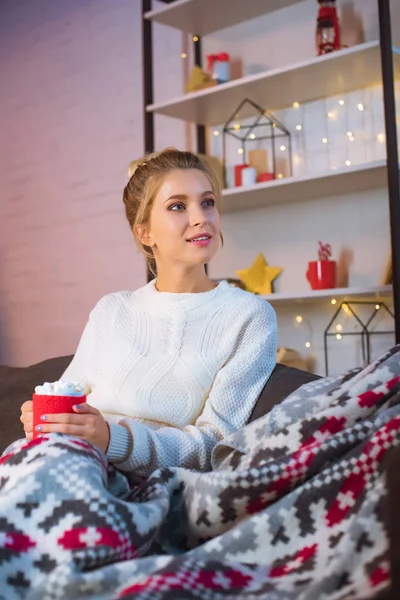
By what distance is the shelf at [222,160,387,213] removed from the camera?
2.75 metres

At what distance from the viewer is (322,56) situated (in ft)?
9.04

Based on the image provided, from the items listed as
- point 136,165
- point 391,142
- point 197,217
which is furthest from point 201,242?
point 391,142

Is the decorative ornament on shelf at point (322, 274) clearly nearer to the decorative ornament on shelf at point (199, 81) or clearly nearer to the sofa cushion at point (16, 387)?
the decorative ornament on shelf at point (199, 81)

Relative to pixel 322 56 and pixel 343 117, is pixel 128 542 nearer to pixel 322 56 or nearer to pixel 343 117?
pixel 322 56

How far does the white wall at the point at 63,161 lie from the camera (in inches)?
150

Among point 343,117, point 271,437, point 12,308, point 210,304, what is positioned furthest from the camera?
point 12,308

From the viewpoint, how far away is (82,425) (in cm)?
143

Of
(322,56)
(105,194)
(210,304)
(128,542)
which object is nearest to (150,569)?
(128,542)

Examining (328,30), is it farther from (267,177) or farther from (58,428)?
(58,428)

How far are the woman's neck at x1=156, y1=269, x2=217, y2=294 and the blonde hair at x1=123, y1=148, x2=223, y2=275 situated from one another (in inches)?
6.4

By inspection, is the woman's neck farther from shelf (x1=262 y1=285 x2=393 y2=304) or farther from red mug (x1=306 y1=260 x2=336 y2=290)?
red mug (x1=306 y1=260 x2=336 y2=290)

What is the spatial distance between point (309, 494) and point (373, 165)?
5.59 ft

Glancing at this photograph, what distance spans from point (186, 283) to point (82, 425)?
1.95 ft

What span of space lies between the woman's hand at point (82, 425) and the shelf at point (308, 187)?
5.09 ft
